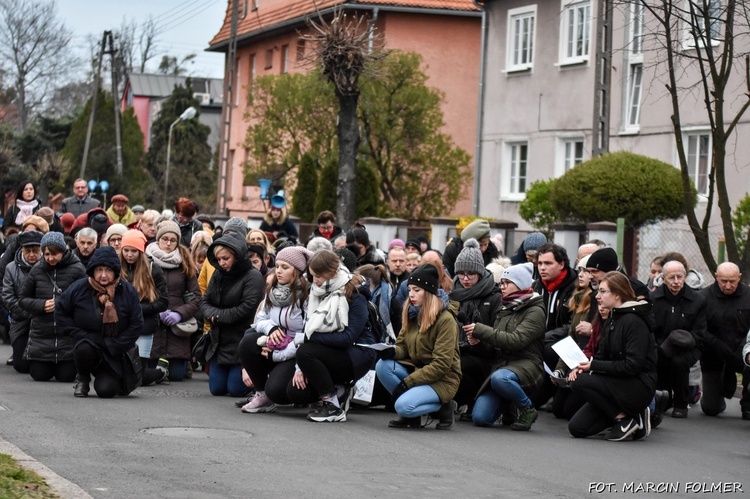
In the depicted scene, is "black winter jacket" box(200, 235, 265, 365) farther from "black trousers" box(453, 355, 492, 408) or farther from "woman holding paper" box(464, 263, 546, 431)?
"woman holding paper" box(464, 263, 546, 431)

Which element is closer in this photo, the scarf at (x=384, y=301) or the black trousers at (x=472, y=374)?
the black trousers at (x=472, y=374)

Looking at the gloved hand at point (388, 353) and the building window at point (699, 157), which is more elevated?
the building window at point (699, 157)

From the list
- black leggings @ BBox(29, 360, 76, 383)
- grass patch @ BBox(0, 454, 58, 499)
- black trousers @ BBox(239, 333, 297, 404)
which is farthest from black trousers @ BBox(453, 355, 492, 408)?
grass patch @ BBox(0, 454, 58, 499)

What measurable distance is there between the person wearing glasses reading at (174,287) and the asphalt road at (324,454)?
1429 mm

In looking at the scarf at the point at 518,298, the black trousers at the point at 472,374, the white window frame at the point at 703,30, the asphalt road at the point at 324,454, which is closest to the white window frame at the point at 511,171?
the white window frame at the point at 703,30

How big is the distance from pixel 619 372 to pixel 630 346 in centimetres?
25

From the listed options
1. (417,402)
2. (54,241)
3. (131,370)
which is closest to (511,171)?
(54,241)

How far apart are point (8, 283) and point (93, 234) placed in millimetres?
1130

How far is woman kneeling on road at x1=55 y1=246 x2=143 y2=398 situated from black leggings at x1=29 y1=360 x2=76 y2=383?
4.92ft

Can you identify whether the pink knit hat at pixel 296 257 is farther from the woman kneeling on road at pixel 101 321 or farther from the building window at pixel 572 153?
the building window at pixel 572 153

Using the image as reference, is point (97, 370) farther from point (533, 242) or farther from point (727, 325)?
point (727, 325)

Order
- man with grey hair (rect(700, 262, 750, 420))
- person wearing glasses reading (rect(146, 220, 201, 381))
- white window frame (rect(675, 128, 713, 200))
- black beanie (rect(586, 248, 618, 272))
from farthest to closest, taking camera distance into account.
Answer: white window frame (rect(675, 128, 713, 200)) < person wearing glasses reading (rect(146, 220, 201, 381)) < man with grey hair (rect(700, 262, 750, 420)) < black beanie (rect(586, 248, 618, 272))

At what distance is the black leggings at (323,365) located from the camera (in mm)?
12070

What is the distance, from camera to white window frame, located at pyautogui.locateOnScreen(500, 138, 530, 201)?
37.6 metres
